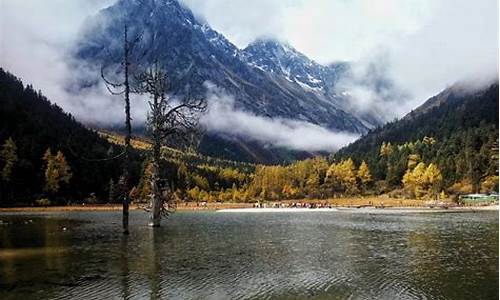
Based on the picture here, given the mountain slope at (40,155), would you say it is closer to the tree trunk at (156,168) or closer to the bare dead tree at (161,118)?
the tree trunk at (156,168)

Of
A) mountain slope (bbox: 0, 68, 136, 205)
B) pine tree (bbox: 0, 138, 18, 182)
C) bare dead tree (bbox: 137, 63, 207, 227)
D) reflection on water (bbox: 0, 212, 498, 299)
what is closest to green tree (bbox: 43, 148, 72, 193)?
mountain slope (bbox: 0, 68, 136, 205)

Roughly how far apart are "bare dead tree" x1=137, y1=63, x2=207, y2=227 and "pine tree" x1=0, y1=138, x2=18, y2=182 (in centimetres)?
8708

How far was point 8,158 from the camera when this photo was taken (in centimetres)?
12794

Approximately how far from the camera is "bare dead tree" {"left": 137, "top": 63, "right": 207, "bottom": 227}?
49.0 meters

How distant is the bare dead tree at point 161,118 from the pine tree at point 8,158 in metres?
87.1

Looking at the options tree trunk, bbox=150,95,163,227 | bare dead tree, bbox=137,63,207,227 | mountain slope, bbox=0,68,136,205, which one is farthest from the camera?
mountain slope, bbox=0,68,136,205

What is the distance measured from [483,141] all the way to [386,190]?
38298mm

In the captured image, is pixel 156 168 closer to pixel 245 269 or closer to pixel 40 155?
pixel 245 269

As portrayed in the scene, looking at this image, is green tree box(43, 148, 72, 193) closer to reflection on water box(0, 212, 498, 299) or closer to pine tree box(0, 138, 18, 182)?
pine tree box(0, 138, 18, 182)

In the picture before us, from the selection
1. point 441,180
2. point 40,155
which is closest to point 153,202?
point 40,155

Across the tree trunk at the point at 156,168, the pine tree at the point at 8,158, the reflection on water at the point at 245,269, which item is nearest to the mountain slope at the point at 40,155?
the pine tree at the point at 8,158

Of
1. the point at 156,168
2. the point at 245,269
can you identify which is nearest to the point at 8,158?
the point at 156,168

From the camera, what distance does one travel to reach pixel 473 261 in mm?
27953

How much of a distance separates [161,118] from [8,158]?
92.1 metres
